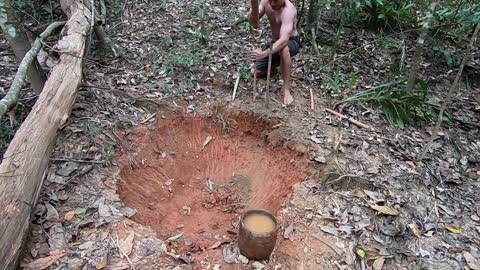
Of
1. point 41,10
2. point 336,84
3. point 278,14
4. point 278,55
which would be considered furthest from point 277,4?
point 41,10

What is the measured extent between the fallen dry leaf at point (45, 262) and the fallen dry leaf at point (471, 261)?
3.02 m

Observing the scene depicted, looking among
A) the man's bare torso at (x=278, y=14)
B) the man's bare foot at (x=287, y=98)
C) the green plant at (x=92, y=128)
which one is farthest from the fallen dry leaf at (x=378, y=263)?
the green plant at (x=92, y=128)

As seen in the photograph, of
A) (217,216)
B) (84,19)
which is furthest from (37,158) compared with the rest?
(84,19)

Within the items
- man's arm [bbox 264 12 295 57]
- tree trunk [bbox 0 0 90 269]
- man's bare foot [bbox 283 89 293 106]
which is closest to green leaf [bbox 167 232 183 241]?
tree trunk [bbox 0 0 90 269]

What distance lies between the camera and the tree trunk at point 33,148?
2365mm

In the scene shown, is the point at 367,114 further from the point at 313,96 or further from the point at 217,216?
the point at 217,216

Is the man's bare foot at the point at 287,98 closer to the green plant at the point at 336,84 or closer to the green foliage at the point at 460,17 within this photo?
the green plant at the point at 336,84

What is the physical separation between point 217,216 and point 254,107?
1299 mm

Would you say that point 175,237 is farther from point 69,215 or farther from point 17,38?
point 17,38

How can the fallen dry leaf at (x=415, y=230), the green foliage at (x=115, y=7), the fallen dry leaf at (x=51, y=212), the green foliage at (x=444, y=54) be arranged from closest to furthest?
the fallen dry leaf at (x=51, y=212) → the fallen dry leaf at (x=415, y=230) → the green foliage at (x=444, y=54) → the green foliage at (x=115, y=7)

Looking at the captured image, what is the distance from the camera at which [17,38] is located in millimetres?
3551

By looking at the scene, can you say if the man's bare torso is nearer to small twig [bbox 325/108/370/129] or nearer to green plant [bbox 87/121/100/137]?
small twig [bbox 325/108/370/129]

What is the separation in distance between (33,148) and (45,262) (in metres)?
0.85

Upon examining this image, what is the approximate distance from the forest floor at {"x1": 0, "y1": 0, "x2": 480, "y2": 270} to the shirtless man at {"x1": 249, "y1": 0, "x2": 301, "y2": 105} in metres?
0.20
